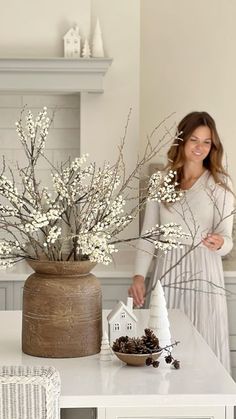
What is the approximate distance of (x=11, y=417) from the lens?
2.03 meters

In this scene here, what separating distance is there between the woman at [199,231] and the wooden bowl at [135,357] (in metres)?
1.39

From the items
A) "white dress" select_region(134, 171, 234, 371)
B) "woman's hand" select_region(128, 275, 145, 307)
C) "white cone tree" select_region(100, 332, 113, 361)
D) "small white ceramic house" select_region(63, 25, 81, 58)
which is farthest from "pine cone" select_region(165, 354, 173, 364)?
"small white ceramic house" select_region(63, 25, 81, 58)

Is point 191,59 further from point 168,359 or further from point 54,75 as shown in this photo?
point 168,359

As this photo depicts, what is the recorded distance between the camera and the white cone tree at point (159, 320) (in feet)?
9.04

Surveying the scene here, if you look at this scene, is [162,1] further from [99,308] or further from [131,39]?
[99,308]

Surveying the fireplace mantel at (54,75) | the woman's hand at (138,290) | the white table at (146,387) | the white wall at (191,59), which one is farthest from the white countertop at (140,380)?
the white wall at (191,59)

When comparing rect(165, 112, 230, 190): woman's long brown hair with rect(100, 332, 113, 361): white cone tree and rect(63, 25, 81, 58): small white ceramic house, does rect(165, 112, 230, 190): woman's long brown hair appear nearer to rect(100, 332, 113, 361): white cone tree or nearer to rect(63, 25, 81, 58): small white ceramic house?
rect(63, 25, 81, 58): small white ceramic house

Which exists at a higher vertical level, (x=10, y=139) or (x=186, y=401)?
(x=10, y=139)

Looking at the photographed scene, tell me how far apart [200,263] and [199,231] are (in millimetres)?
157

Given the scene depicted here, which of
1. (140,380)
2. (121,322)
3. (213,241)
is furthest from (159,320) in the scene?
(213,241)

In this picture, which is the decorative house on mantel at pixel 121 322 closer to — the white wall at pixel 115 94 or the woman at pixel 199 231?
the woman at pixel 199 231

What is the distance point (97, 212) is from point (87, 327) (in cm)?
36

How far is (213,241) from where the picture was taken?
13.0 ft

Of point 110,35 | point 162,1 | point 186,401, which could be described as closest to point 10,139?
point 110,35
